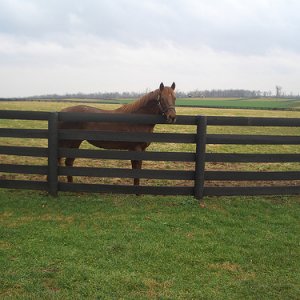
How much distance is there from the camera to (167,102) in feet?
25.0

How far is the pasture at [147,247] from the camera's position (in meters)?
4.25

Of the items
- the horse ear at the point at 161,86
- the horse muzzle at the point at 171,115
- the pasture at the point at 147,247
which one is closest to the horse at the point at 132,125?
the horse ear at the point at 161,86

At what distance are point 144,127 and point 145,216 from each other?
2.33 m

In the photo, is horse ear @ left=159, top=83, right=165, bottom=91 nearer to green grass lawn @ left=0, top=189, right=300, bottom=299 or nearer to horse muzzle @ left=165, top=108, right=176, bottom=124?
horse muzzle @ left=165, top=108, right=176, bottom=124

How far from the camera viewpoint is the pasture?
4250mm

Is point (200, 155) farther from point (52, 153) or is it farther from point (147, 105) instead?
point (52, 153)

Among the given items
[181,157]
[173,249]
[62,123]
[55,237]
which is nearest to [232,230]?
[173,249]

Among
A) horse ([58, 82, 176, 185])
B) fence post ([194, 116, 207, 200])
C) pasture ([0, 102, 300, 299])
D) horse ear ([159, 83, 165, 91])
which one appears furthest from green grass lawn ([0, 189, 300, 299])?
horse ear ([159, 83, 165, 91])

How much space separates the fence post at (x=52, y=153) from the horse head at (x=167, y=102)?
80.7 inches

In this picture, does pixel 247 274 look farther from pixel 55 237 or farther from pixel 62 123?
pixel 62 123

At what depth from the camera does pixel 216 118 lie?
25.5 feet

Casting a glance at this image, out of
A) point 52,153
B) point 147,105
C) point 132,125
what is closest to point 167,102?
point 147,105

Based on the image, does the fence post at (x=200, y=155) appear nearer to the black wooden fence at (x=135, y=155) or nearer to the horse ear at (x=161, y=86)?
the black wooden fence at (x=135, y=155)

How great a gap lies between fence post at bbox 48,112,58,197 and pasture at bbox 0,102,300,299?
240 mm
